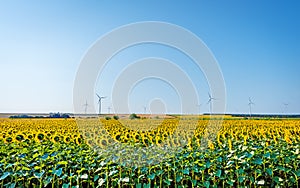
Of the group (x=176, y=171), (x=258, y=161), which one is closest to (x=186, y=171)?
(x=176, y=171)

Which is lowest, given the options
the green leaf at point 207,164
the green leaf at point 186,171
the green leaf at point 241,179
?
the green leaf at point 241,179

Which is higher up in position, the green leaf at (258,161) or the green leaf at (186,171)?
the green leaf at (258,161)

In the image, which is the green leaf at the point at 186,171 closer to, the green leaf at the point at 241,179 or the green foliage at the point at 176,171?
the green foliage at the point at 176,171

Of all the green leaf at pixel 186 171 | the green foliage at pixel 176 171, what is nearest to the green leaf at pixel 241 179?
the green foliage at pixel 176 171

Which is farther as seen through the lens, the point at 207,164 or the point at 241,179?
the point at 207,164

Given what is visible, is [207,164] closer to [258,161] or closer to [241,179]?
[241,179]

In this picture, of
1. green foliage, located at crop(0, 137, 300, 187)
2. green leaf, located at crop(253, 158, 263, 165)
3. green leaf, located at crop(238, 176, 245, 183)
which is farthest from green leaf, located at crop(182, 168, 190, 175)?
green leaf, located at crop(253, 158, 263, 165)

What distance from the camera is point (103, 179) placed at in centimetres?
446

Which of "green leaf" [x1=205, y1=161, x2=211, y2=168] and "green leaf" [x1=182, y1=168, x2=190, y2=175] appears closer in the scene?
"green leaf" [x1=182, y1=168, x2=190, y2=175]

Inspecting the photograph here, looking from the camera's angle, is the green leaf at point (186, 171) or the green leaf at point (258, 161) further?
the green leaf at point (258, 161)

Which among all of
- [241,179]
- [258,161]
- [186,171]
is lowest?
[241,179]

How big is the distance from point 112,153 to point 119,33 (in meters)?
3.26

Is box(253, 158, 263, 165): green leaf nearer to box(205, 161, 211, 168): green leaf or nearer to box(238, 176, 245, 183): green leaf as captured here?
box(238, 176, 245, 183): green leaf

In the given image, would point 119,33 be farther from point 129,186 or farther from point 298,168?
point 298,168
